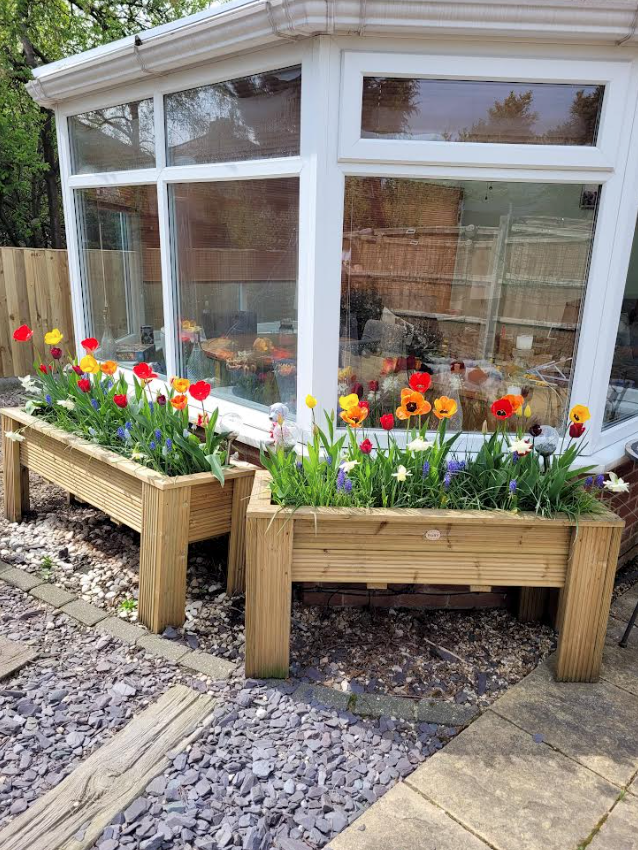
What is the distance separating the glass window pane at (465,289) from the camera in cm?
259

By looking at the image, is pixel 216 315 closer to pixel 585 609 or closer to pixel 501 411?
pixel 501 411

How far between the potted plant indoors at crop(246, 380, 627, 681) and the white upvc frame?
0.97 metres

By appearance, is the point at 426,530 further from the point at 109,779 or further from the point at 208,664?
the point at 109,779

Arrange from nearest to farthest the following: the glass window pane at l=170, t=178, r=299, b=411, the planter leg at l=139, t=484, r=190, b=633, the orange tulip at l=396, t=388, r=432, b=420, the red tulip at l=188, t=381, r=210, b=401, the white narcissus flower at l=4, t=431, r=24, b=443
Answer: the orange tulip at l=396, t=388, r=432, b=420 → the planter leg at l=139, t=484, r=190, b=633 → the red tulip at l=188, t=381, r=210, b=401 → the glass window pane at l=170, t=178, r=299, b=411 → the white narcissus flower at l=4, t=431, r=24, b=443

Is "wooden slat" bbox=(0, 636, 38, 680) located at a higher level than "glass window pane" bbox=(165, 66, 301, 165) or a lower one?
lower

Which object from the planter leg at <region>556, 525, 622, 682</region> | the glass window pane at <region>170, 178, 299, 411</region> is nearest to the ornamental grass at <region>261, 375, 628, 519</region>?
the planter leg at <region>556, 525, 622, 682</region>

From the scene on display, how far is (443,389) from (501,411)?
0.56 meters

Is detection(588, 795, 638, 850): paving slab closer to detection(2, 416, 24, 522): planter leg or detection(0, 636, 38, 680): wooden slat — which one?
detection(0, 636, 38, 680): wooden slat

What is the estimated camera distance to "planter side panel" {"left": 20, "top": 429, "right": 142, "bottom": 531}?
9.42ft

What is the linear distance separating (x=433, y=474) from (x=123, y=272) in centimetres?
260

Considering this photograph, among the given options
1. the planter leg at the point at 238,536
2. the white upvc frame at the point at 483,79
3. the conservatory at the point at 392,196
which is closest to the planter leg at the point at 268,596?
the planter leg at the point at 238,536

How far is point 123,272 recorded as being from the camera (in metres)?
3.88

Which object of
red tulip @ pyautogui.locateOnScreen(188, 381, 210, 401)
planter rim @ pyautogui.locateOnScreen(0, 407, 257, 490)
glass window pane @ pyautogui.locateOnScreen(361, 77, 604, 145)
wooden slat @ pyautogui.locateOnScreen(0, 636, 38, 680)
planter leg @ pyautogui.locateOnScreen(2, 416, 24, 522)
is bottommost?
wooden slat @ pyautogui.locateOnScreen(0, 636, 38, 680)

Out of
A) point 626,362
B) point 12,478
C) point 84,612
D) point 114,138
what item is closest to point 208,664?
Answer: point 84,612
